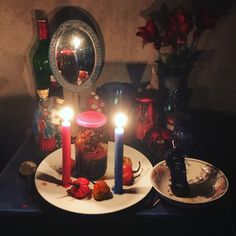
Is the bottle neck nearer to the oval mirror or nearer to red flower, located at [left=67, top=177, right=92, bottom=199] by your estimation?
the oval mirror

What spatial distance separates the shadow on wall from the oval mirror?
0.83 feet

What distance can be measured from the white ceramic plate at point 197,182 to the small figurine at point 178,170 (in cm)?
→ 2

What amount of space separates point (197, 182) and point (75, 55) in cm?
70

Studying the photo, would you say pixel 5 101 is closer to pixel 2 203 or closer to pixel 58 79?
pixel 58 79

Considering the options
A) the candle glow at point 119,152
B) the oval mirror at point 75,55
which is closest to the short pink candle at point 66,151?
the candle glow at point 119,152

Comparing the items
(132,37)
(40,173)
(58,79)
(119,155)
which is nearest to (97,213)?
(119,155)

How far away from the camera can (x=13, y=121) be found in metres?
1.58

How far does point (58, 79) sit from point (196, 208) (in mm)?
752

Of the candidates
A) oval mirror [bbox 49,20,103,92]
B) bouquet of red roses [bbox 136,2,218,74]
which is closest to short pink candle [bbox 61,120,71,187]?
oval mirror [bbox 49,20,103,92]

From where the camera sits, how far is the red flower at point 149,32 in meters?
A: 1.27

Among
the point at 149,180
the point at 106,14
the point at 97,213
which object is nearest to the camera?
the point at 97,213

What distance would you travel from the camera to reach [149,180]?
44.5 inches

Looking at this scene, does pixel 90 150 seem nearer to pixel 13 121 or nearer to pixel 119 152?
pixel 119 152

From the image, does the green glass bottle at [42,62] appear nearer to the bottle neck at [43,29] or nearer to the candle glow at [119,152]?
the bottle neck at [43,29]
